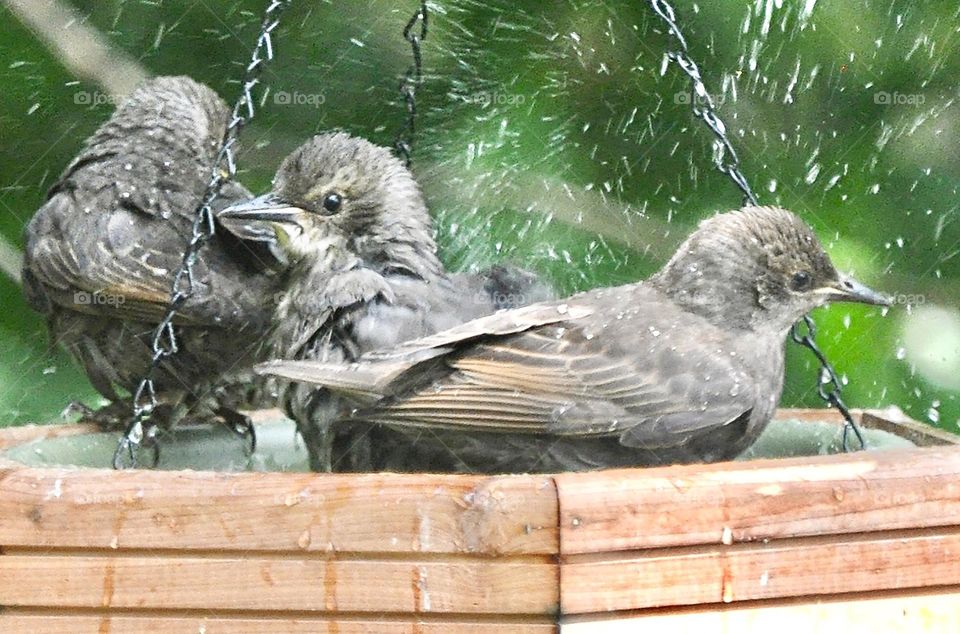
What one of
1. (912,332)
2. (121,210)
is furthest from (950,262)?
(121,210)

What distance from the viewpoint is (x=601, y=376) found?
217cm

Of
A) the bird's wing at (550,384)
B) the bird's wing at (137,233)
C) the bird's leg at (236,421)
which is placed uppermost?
the bird's wing at (550,384)

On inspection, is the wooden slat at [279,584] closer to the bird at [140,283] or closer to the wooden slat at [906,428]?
the wooden slat at [906,428]

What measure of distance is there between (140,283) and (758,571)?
74.7 inches

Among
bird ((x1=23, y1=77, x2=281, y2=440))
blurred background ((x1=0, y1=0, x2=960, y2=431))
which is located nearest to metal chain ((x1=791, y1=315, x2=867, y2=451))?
blurred background ((x1=0, y1=0, x2=960, y2=431))

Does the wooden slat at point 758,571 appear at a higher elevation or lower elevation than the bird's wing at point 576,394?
higher

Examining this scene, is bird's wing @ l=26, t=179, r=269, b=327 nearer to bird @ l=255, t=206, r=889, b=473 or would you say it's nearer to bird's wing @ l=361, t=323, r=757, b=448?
bird @ l=255, t=206, r=889, b=473

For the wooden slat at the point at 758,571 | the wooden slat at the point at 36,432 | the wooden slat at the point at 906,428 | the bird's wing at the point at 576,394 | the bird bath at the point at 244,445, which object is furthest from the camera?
the bird bath at the point at 244,445

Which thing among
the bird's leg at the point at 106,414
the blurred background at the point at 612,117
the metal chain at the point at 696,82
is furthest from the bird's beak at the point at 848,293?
the bird's leg at the point at 106,414

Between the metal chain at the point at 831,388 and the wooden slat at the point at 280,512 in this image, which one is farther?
the metal chain at the point at 831,388

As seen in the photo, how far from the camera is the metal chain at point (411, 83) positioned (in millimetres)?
2906

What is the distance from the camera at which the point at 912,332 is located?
3.01 m

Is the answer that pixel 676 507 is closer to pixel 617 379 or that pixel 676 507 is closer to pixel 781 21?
pixel 617 379

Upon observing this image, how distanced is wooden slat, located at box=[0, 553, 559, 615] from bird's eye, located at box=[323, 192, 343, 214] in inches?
44.7
